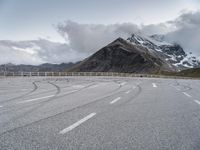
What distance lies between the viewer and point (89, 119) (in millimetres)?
7191

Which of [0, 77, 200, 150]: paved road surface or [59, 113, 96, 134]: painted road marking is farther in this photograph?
[59, 113, 96, 134]: painted road marking

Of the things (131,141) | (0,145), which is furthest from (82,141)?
(0,145)

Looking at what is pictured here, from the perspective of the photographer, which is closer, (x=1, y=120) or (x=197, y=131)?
(x=197, y=131)

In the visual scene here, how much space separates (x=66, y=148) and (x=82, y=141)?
51 centimetres

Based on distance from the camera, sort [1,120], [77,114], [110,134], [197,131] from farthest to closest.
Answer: [77,114], [1,120], [197,131], [110,134]

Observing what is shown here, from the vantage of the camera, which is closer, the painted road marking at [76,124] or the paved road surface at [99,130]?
the paved road surface at [99,130]

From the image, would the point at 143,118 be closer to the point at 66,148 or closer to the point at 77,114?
the point at 77,114

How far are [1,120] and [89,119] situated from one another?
7.40 ft

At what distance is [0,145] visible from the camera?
4.75 meters

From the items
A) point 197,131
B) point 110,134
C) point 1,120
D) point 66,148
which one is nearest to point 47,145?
point 66,148

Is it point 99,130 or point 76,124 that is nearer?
point 99,130

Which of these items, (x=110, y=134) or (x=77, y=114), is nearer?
(x=110, y=134)

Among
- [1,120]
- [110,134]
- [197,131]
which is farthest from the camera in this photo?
[1,120]

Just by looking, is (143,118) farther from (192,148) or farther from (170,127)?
(192,148)
